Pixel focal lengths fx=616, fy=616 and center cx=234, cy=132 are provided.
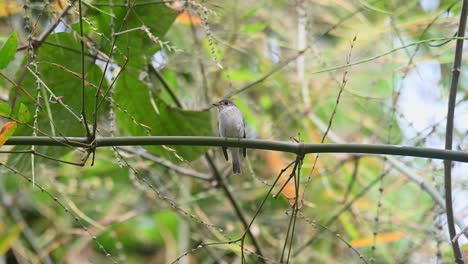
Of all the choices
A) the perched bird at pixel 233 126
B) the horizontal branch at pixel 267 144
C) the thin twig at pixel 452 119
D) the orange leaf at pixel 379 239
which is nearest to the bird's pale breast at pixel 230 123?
the perched bird at pixel 233 126

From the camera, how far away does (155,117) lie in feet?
7.20

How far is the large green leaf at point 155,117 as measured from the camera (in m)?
2.14

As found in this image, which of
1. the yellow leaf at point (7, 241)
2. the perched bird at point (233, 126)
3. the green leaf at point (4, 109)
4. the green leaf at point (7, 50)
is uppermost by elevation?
the perched bird at point (233, 126)

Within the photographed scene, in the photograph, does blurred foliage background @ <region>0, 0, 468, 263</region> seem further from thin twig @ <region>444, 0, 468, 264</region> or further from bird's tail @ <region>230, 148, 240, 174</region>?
thin twig @ <region>444, 0, 468, 264</region>

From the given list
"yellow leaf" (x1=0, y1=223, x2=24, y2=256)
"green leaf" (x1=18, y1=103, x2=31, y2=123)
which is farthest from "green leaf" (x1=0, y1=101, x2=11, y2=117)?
"yellow leaf" (x1=0, y1=223, x2=24, y2=256)

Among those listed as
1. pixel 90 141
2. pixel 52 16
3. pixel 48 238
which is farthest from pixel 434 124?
pixel 48 238

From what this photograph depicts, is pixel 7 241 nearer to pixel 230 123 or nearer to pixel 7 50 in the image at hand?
pixel 230 123

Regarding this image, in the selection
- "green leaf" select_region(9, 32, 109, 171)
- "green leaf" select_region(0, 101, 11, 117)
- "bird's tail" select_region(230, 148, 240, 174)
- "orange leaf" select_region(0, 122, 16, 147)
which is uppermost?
"bird's tail" select_region(230, 148, 240, 174)

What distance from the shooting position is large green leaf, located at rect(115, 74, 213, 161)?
2.14 metres

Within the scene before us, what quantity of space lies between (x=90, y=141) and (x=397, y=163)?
151 cm

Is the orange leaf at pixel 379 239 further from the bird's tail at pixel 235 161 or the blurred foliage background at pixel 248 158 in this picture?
the bird's tail at pixel 235 161

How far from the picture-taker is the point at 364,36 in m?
3.28

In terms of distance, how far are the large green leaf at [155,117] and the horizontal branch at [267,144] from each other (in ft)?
2.35

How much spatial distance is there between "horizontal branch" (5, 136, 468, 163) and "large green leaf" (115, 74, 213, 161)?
0.72 meters
